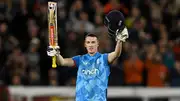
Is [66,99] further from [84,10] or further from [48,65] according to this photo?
[84,10]

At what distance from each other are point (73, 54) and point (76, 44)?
1.15 feet

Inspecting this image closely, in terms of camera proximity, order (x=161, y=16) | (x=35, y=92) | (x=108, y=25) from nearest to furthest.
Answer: (x=108, y=25) → (x=35, y=92) → (x=161, y=16)

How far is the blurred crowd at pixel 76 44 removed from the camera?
18.7 metres

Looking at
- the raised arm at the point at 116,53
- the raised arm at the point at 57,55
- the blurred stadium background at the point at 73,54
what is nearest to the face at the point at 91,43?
the raised arm at the point at 116,53

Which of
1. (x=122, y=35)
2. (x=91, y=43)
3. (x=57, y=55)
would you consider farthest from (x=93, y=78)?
(x=122, y=35)

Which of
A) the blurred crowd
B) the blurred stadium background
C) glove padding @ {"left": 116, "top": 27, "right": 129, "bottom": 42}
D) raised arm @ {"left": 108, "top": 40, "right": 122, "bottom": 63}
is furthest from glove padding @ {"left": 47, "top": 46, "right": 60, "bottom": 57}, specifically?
the blurred crowd

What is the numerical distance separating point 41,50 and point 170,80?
3470mm

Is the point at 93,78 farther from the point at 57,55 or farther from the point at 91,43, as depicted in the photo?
the point at 57,55

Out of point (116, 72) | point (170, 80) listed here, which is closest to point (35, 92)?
point (116, 72)

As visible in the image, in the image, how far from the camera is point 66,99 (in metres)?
18.2

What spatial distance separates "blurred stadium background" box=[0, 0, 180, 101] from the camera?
60.0ft

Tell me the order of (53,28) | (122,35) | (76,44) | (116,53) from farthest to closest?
(76,44) < (53,28) < (116,53) < (122,35)

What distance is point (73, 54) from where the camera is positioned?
18953 mm

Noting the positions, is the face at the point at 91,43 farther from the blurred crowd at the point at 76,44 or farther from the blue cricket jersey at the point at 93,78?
the blurred crowd at the point at 76,44
